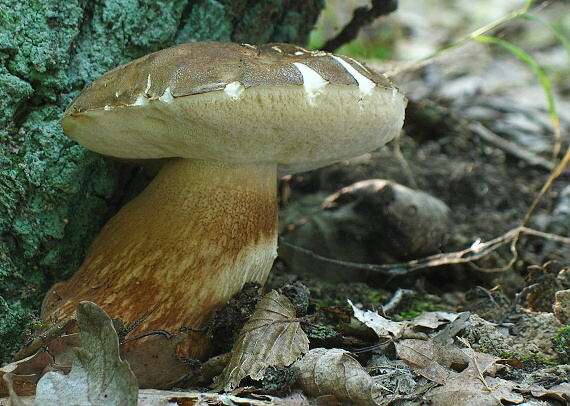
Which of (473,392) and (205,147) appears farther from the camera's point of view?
(205,147)

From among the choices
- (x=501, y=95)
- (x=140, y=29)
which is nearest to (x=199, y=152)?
(x=140, y=29)

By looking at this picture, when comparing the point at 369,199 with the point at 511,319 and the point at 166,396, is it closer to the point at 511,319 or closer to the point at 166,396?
the point at 511,319

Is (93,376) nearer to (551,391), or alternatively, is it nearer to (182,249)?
(182,249)

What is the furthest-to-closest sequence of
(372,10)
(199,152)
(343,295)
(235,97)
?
1. (372,10)
2. (343,295)
3. (199,152)
4. (235,97)

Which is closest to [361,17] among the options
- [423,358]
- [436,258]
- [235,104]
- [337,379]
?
[436,258]

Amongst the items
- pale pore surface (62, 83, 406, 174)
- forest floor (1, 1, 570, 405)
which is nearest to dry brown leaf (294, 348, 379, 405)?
forest floor (1, 1, 570, 405)

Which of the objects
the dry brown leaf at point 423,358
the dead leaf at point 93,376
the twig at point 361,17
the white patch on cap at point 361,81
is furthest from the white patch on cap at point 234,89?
the twig at point 361,17
